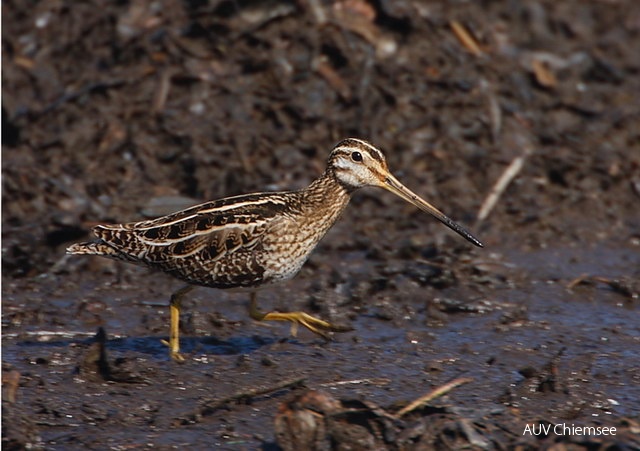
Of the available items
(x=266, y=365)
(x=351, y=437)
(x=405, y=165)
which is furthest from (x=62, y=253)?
(x=351, y=437)

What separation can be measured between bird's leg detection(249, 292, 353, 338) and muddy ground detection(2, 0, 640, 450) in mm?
92

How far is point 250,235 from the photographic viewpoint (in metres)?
6.83

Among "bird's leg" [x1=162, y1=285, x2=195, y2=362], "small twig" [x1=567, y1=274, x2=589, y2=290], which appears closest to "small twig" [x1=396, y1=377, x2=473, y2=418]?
"bird's leg" [x1=162, y1=285, x2=195, y2=362]

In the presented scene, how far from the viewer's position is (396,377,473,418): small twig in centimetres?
586

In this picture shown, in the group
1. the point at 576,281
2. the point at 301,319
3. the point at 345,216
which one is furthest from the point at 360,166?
the point at 345,216

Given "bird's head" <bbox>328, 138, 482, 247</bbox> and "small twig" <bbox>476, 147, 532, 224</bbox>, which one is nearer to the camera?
"bird's head" <bbox>328, 138, 482, 247</bbox>

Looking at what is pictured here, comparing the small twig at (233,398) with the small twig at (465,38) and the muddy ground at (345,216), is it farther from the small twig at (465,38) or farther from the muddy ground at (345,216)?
the small twig at (465,38)

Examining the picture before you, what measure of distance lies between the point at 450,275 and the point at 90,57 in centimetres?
381

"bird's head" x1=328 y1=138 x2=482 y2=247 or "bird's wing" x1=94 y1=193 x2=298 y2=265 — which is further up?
"bird's head" x1=328 y1=138 x2=482 y2=247

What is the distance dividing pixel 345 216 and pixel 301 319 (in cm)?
213

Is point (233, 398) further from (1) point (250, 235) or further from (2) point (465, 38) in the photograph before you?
(2) point (465, 38)

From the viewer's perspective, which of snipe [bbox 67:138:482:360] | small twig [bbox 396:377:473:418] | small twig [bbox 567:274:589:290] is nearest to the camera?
small twig [bbox 396:377:473:418]

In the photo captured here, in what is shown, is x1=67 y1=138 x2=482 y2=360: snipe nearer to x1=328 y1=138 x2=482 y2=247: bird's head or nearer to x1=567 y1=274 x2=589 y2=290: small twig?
x1=328 y1=138 x2=482 y2=247: bird's head

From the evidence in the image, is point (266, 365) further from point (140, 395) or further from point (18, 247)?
point (18, 247)
